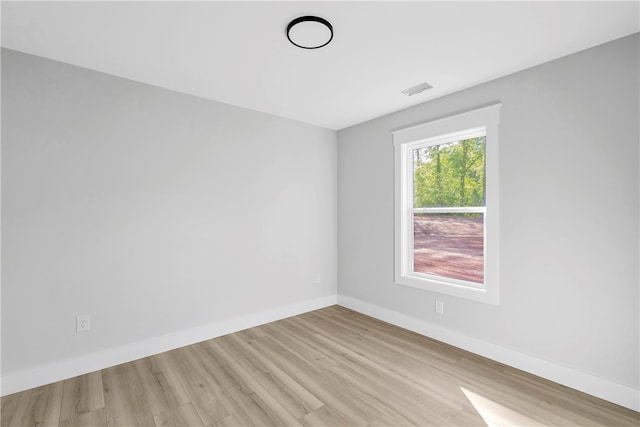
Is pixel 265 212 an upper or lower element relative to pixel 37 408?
upper

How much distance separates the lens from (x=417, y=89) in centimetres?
287

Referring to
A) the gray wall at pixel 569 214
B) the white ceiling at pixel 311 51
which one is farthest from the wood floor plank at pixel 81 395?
the gray wall at pixel 569 214

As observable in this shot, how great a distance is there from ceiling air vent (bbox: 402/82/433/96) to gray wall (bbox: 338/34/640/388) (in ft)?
1.09

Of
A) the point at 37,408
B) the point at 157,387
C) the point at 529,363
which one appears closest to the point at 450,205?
the point at 529,363

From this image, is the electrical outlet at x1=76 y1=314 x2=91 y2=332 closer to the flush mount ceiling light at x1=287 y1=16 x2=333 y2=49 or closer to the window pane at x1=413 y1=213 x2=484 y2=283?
the flush mount ceiling light at x1=287 y1=16 x2=333 y2=49

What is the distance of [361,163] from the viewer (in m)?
3.92

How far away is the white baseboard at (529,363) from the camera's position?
79.1 inches

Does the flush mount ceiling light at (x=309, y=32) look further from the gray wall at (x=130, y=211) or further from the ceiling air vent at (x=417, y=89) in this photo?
the gray wall at (x=130, y=211)

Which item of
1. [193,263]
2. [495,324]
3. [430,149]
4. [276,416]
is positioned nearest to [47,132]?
[193,263]

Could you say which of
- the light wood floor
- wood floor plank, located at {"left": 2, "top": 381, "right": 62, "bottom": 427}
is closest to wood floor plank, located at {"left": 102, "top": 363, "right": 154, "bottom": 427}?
the light wood floor

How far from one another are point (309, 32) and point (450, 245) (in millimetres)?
2404

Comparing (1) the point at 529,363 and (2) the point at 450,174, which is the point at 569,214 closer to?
(2) the point at 450,174

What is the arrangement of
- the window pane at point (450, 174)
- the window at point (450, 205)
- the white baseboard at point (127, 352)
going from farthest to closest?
the window pane at point (450, 174)
the window at point (450, 205)
the white baseboard at point (127, 352)

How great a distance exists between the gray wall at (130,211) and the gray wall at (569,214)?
2086mm
